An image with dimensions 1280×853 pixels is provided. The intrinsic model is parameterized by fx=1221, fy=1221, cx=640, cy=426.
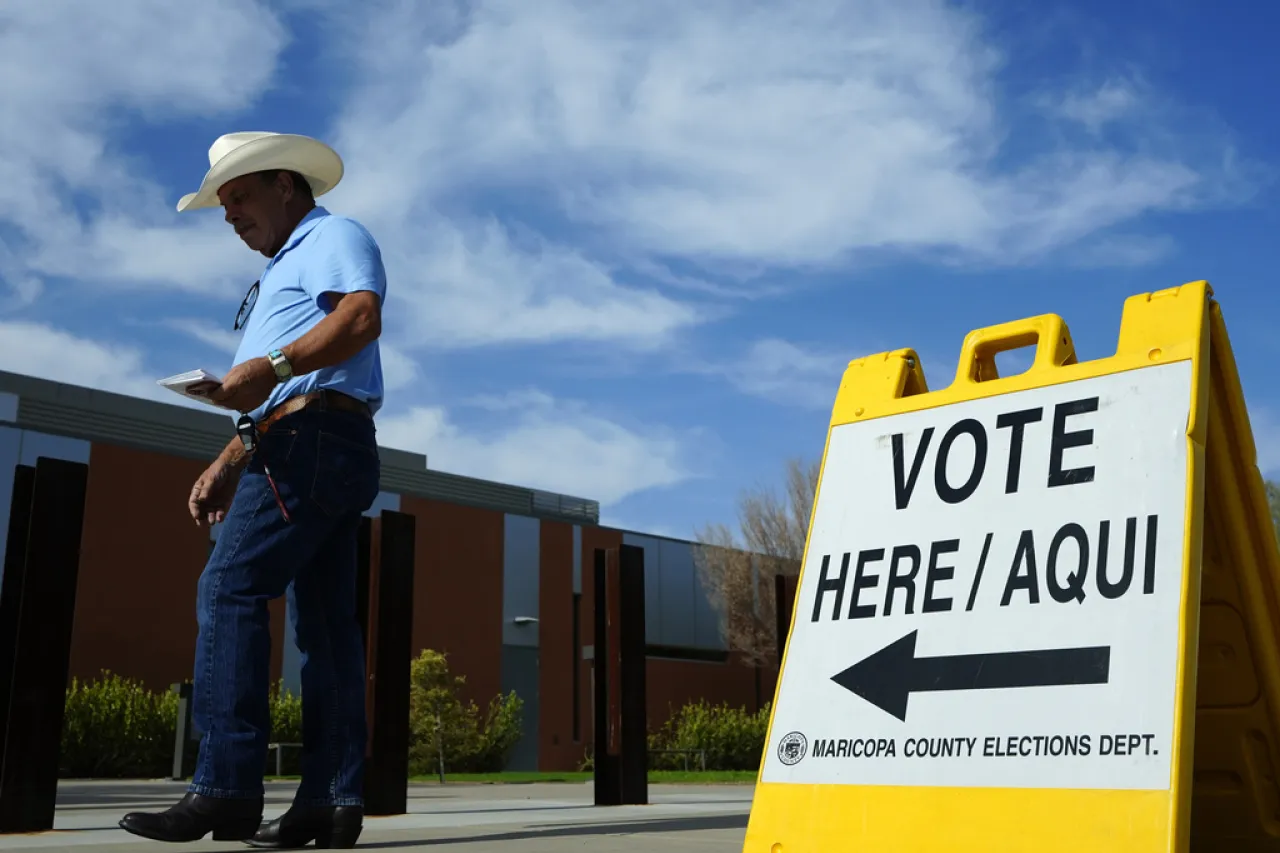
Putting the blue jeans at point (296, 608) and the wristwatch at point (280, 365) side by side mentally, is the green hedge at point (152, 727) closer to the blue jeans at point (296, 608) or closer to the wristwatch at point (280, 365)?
the blue jeans at point (296, 608)

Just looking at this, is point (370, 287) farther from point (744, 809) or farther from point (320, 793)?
point (744, 809)

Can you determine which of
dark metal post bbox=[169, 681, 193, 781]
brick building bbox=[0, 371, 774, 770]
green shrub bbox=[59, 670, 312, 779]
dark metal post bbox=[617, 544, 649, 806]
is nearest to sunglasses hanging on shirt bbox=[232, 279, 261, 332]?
dark metal post bbox=[617, 544, 649, 806]

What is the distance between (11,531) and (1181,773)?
4031mm

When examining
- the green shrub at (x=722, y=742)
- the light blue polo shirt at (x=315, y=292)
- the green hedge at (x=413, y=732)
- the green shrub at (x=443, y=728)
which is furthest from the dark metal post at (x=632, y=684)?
the green shrub at (x=722, y=742)

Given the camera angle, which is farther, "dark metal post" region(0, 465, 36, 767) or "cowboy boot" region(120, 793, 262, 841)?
"dark metal post" region(0, 465, 36, 767)

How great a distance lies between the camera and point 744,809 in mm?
6164

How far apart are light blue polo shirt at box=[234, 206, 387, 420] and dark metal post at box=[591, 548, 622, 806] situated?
10.7ft

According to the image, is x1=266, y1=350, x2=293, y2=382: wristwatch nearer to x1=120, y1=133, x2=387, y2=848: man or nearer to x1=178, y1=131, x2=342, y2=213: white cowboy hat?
x1=120, y1=133, x2=387, y2=848: man

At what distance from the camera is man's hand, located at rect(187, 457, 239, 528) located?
384 centimetres

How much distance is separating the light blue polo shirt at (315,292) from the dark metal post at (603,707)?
3271 mm

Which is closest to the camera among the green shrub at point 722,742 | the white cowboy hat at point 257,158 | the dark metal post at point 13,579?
the white cowboy hat at point 257,158

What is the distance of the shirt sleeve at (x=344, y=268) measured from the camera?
141 inches

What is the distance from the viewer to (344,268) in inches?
141

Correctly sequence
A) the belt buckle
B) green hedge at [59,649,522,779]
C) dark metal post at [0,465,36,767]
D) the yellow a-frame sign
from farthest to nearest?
green hedge at [59,649,522,779] < dark metal post at [0,465,36,767] < the belt buckle < the yellow a-frame sign
